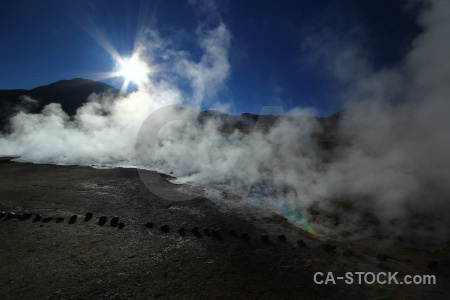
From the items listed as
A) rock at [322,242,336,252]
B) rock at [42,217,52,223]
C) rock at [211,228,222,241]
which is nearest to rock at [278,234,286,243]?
rock at [322,242,336,252]

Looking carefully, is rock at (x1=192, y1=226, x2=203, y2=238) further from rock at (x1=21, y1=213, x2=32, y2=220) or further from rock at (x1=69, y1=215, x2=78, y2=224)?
rock at (x1=21, y1=213, x2=32, y2=220)

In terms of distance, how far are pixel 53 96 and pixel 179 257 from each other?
6928 cm

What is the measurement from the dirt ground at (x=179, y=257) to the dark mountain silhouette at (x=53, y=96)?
53.1m

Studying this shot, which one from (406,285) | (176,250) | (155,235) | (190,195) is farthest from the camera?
(190,195)

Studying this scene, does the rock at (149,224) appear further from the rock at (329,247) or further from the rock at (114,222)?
the rock at (329,247)

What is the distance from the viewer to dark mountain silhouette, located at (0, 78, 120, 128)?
5105cm

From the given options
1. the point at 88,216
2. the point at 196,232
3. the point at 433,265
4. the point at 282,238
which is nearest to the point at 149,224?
the point at 196,232

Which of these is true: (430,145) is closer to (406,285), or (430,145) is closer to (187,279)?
(406,285)

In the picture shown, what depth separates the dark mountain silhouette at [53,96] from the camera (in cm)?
5105

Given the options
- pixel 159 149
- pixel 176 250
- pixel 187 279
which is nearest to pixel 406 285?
pixel 187 279

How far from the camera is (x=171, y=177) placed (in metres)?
12.6

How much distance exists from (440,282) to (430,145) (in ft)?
23.6

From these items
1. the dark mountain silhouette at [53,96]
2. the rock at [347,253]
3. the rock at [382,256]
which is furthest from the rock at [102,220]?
the dark mountain silhouette at [53,96]

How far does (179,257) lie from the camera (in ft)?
16.1
